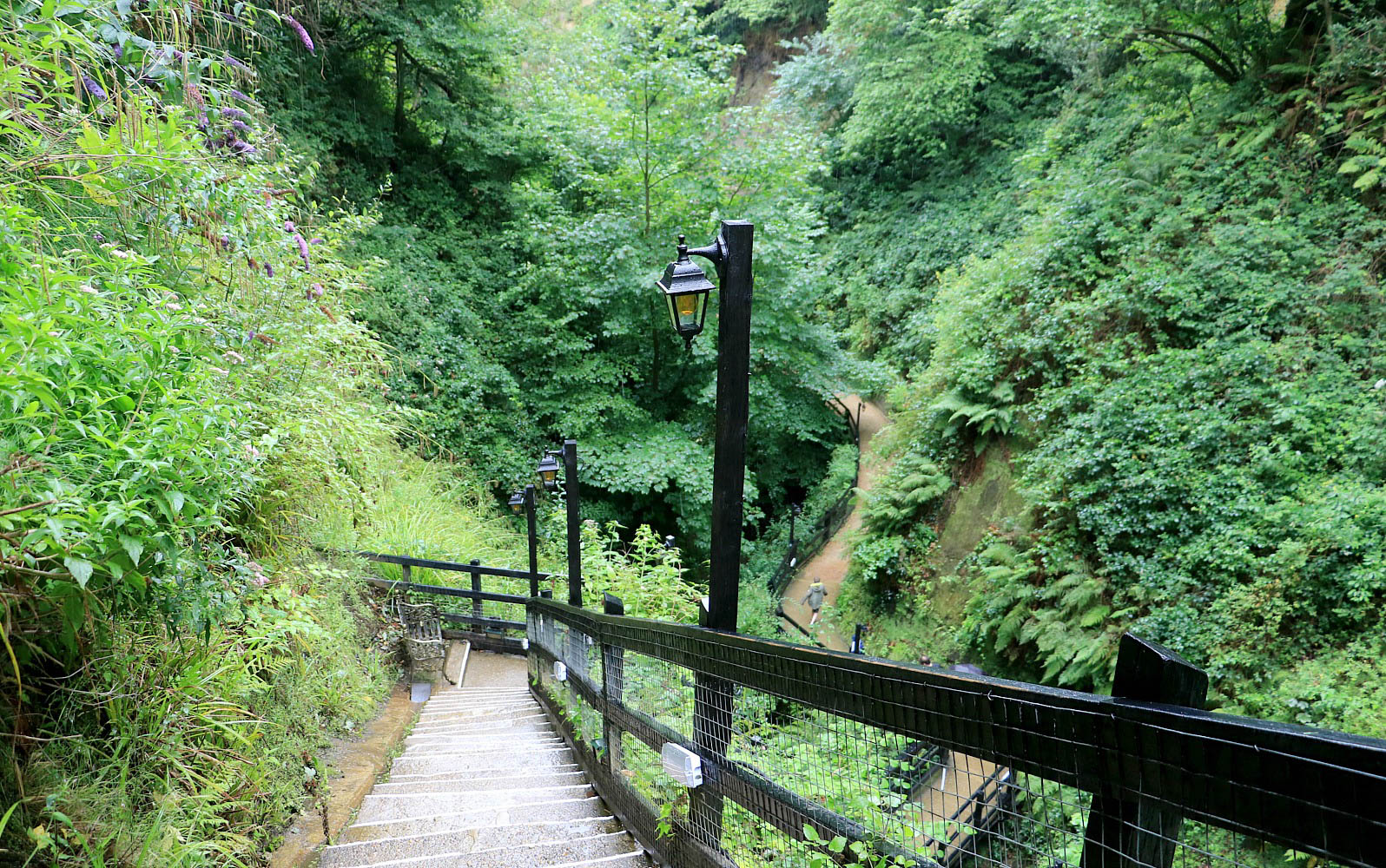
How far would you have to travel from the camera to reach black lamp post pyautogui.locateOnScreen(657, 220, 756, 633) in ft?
10.1

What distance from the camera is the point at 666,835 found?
2812mm

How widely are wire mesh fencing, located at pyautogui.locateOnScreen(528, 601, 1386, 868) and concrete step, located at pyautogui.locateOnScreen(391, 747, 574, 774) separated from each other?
203 cm

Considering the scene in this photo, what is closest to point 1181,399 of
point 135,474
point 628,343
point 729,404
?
point 729,404

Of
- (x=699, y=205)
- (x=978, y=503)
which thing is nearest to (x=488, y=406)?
(x=699, y=205)

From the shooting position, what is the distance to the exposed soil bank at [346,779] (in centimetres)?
303

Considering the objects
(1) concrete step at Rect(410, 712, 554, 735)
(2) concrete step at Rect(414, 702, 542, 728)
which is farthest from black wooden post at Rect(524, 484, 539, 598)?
(1) concrete step at Rect(410, 712, 554, 735)

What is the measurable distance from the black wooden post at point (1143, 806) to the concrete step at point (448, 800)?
3304 mm

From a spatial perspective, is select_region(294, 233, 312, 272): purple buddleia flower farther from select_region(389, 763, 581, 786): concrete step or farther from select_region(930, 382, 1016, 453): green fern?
select_region(930, 382, 1016, 453): green fern

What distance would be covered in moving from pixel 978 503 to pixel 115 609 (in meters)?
10.5

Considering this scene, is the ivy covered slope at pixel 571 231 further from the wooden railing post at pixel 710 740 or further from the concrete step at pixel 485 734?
the wooden railing post at pixel 710 740

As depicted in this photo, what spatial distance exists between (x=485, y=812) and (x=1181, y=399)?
8.16 meters

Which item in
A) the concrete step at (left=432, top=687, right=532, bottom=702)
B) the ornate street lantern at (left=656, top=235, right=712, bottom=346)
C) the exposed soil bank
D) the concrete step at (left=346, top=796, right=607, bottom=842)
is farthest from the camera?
the concrete step at (left=432, top=687, right=532, bottom=702)

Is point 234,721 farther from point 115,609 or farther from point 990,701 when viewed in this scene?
point 990,701

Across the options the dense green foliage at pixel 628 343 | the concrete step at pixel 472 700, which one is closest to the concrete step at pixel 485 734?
the dense green foliage at pixel 628 343
